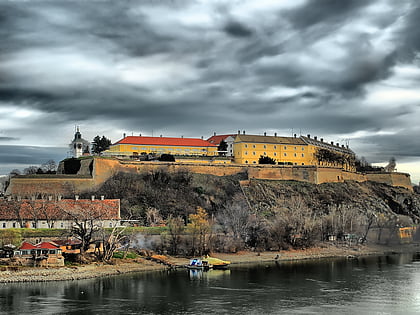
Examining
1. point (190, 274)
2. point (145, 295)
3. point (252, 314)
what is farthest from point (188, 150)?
point (252, 314)

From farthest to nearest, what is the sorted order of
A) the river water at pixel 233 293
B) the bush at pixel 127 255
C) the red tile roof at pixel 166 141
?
1. the red tile roof at pixel 166 141
2. the bush at pixel 127 255
3. the river water at pixel 233 293

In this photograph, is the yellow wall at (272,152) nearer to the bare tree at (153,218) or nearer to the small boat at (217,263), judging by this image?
the bare tree at (153,218)

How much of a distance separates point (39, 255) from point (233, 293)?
49.8 feet

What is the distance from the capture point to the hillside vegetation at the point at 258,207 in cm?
5512

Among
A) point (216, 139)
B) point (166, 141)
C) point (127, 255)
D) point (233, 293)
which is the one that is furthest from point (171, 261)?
point (216, 139)

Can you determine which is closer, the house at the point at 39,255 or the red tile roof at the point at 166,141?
the house at the point at 39,255

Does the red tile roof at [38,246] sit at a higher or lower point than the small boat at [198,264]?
higher

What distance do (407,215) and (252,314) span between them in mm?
58680

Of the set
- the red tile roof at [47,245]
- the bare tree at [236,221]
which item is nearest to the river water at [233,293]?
the red tile roof at [47,245]

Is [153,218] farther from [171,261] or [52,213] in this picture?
[52,213]

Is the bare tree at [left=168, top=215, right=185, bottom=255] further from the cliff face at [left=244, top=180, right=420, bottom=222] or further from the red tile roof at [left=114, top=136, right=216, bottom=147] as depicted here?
the red tile roof at [left=114, top=136, right=216, bottom=147]

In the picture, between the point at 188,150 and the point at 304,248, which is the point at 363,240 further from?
the point at 188,150

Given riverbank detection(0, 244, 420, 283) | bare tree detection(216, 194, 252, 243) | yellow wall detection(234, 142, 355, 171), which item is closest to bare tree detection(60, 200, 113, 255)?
riverbank detection(0, 244, 420, 283)

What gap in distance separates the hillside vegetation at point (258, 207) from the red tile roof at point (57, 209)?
3.97 m
